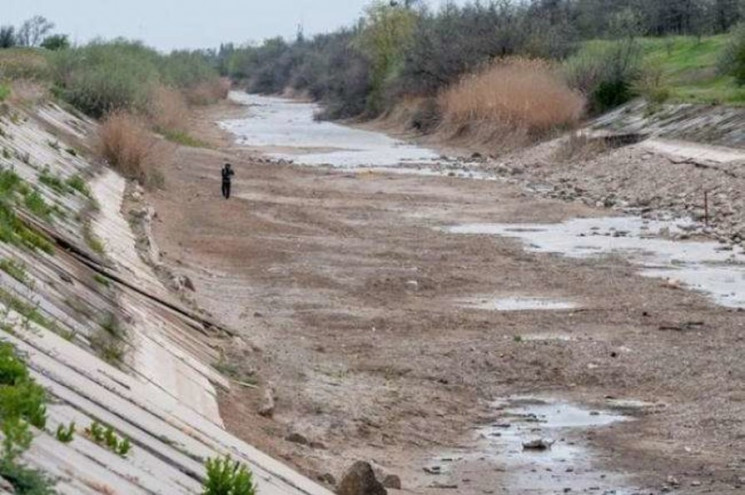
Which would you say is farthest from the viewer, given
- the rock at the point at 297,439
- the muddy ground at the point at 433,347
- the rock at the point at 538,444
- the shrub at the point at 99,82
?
the shrub at the point at 99,82

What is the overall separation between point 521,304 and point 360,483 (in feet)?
38.0

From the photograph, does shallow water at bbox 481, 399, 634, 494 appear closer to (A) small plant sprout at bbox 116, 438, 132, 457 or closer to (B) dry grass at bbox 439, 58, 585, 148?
(A) small plant sprout at bbox 116, 438, 132, 457

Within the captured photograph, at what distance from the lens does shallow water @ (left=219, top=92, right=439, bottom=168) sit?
192 ft

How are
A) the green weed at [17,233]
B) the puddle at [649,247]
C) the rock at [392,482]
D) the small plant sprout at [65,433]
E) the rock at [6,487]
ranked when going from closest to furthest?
the rock at [6,487] → the small plant sprout at [65,433] → the rock at [392,482] → the green weed at [17,233] → the puddle at [649,247]

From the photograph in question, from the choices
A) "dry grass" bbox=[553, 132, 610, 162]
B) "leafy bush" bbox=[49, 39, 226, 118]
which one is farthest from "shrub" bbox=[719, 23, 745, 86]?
"leafy bush" bbox=[49, 39, 226, 118]

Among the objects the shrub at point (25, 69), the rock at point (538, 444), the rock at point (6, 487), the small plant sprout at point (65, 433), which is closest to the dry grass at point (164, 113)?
the shrub at point (25, 69)

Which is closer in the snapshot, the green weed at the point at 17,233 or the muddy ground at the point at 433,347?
the muddy ground at the point at 433,347

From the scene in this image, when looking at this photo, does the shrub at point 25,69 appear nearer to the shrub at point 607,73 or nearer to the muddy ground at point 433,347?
the muddy ground at point 433,347

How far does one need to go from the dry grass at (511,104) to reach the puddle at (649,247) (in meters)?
25.5

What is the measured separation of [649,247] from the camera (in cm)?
3006

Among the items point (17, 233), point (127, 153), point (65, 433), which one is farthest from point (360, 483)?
point (127, 153)

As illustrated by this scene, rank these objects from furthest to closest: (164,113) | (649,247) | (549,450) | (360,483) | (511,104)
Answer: (511,104), (164,113), (649,247), (549,450), (360,483)

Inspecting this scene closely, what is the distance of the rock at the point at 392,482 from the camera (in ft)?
39.9

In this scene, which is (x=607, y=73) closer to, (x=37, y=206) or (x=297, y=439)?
(x=37, y=206)
